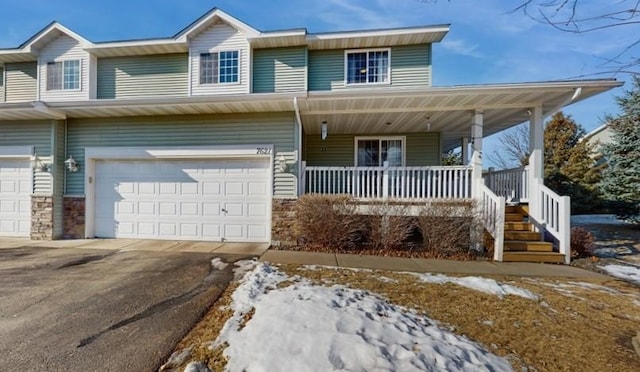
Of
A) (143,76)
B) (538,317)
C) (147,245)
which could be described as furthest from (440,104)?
(143,76)

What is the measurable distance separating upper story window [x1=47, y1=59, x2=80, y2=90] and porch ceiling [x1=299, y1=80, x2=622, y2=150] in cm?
822

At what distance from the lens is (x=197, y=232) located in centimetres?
780

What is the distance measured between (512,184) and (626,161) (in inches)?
247

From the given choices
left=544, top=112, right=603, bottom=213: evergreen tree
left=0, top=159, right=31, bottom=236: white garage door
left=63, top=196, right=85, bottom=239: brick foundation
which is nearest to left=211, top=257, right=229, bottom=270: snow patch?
left=63, top=196, right=85, bottom=239: brick foundation

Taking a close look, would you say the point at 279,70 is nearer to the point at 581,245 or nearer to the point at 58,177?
the point at 58,177

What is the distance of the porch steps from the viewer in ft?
20.0

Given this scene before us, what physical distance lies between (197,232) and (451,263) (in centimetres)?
631

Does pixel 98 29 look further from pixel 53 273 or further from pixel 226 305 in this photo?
pixel 226 305

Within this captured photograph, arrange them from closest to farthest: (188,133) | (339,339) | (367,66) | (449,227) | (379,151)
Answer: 1. (339,339)
2. (449,227)
3. (188,133)
4. (367,66)
5. (379,151)

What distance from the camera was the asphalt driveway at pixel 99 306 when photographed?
2613 mm

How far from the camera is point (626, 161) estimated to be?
10.3 meters

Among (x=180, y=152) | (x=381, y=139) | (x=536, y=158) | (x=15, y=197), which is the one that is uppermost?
(x=381, y=139)

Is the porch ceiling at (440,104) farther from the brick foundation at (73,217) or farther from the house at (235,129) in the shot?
the brick foundation at (73,217)

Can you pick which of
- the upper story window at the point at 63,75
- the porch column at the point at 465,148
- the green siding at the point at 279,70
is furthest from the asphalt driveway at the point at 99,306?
the porch column at the point at 465,148
